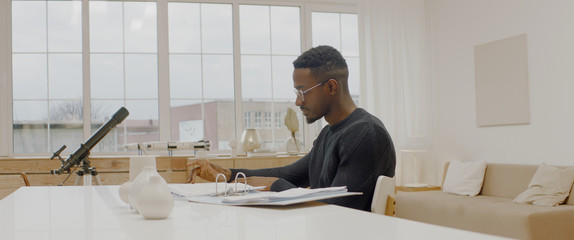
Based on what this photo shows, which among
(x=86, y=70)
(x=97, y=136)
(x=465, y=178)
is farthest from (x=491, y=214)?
(x=86, y=70)

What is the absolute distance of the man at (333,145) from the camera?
1.67 metres

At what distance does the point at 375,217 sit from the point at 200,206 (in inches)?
18.5

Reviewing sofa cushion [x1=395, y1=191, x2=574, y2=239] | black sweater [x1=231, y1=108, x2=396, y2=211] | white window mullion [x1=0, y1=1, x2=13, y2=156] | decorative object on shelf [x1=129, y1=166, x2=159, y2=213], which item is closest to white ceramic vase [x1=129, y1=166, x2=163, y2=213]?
decorative object on shelf [x1=129, y1=166, x2=159, y2=213]

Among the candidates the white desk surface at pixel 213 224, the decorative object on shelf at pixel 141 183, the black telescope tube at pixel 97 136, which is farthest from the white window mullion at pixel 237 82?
the decorative object on shelf at pixel 141 183

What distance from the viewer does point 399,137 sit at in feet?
18.5

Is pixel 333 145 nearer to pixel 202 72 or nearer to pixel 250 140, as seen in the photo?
pixel 250 140

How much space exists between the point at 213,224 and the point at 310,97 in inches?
45.6

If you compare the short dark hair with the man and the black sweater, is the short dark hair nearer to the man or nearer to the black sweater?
the man

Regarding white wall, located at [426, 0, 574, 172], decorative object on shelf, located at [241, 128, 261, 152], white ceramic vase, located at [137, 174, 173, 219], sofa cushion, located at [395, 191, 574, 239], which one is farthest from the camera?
decorative object on shelf, located at [241, 128, 261, 152]

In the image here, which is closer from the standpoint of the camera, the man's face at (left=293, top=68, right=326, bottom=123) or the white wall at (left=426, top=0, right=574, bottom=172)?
the man's face at (left=293, top=68, right=326, bottom=123)

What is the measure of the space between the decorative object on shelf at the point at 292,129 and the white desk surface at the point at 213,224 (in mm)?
3542

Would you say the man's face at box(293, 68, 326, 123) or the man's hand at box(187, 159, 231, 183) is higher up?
the man's face at box(293, 68, 326, 123)

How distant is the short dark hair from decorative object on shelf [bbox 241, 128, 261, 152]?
2.75 meters

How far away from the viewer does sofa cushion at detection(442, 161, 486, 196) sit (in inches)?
190
